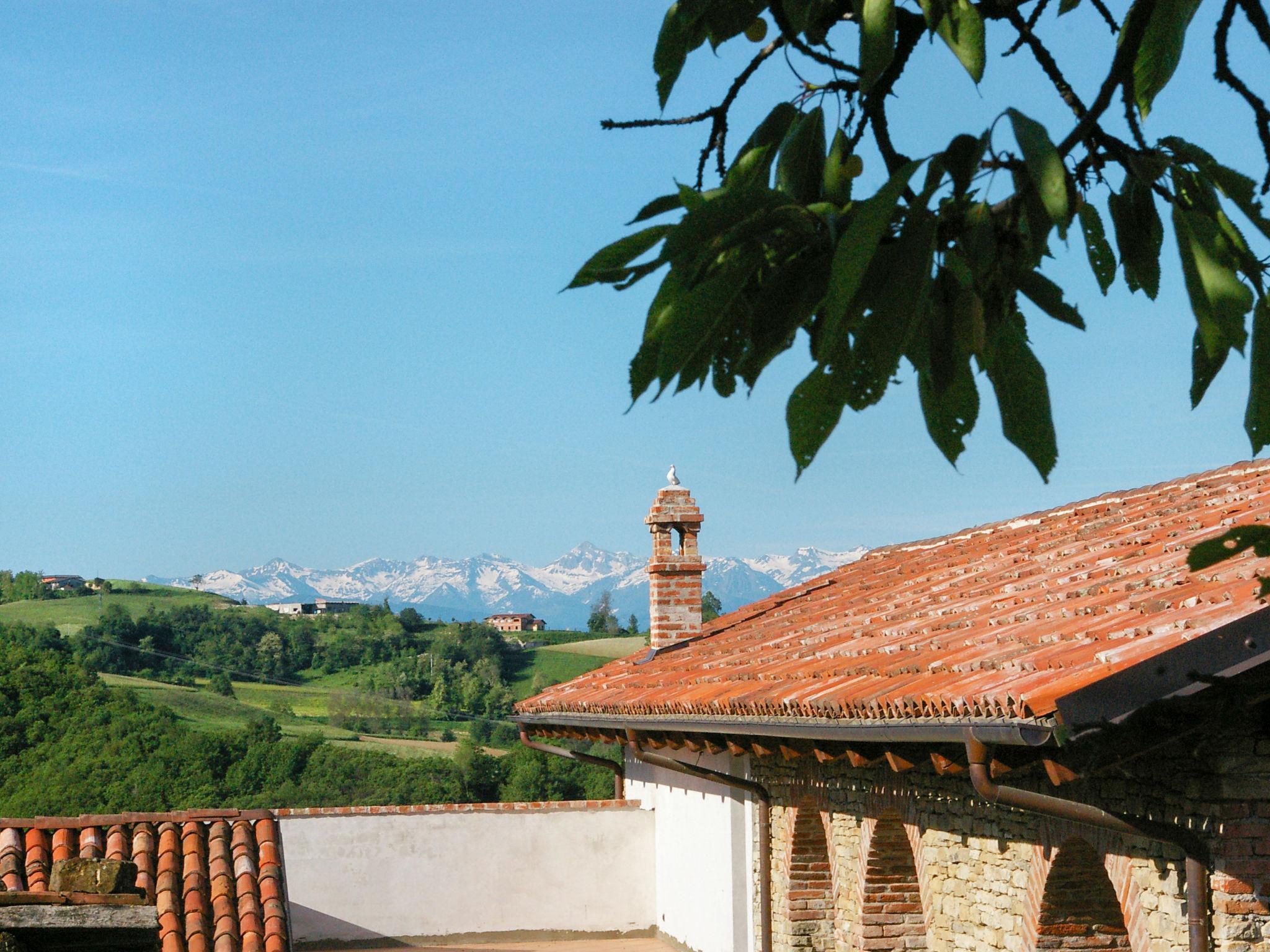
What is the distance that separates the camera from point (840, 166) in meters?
1.26

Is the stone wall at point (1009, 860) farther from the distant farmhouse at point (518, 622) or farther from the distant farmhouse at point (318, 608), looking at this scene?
the distant farmhouse at point (318, 608)

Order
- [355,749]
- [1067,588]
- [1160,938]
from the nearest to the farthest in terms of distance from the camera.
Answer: [1160,938] → [1067,588] → [355,749]

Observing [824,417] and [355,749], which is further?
[355,749]

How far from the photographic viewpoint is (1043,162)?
3.31 feet

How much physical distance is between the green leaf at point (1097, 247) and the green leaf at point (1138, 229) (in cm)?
2

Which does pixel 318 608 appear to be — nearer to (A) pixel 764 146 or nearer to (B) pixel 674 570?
(B) pixel 674 570

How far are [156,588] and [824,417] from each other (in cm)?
8904

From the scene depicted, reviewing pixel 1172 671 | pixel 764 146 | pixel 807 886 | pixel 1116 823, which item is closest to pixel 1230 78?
pixel 764 146

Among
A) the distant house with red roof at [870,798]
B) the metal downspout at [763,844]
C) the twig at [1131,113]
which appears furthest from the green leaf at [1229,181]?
the metal downspout at [763,844]

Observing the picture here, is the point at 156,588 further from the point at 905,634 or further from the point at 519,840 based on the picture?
the point at 905,634

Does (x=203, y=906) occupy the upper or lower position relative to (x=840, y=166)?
lower

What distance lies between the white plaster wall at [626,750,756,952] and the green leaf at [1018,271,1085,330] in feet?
29.1

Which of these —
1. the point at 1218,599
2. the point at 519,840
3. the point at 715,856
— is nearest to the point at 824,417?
the point at 1218,599

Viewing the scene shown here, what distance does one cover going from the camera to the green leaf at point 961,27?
1.15 metres
